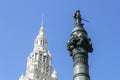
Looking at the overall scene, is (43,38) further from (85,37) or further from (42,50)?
(85,37)

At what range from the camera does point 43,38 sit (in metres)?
119

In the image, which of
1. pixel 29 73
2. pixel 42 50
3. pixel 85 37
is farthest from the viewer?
pixel 42 50

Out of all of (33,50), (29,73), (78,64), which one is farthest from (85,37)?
(33,50)

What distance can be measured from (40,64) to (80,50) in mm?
93123

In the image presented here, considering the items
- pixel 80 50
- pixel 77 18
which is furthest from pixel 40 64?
pixel 80 50

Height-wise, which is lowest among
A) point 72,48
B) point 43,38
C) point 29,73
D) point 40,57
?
point 72,48

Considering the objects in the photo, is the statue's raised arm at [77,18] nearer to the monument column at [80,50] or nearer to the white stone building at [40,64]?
the monument column at [80,50]

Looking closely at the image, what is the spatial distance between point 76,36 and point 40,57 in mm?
93767

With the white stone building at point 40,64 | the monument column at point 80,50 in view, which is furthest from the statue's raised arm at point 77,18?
the white stone building at point 40,64

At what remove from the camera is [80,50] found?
63.3 feet

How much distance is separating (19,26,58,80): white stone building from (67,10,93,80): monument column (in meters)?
85.6

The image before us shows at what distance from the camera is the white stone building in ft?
351

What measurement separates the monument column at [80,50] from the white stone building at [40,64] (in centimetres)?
8563

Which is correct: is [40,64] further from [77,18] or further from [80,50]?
[80,50]
